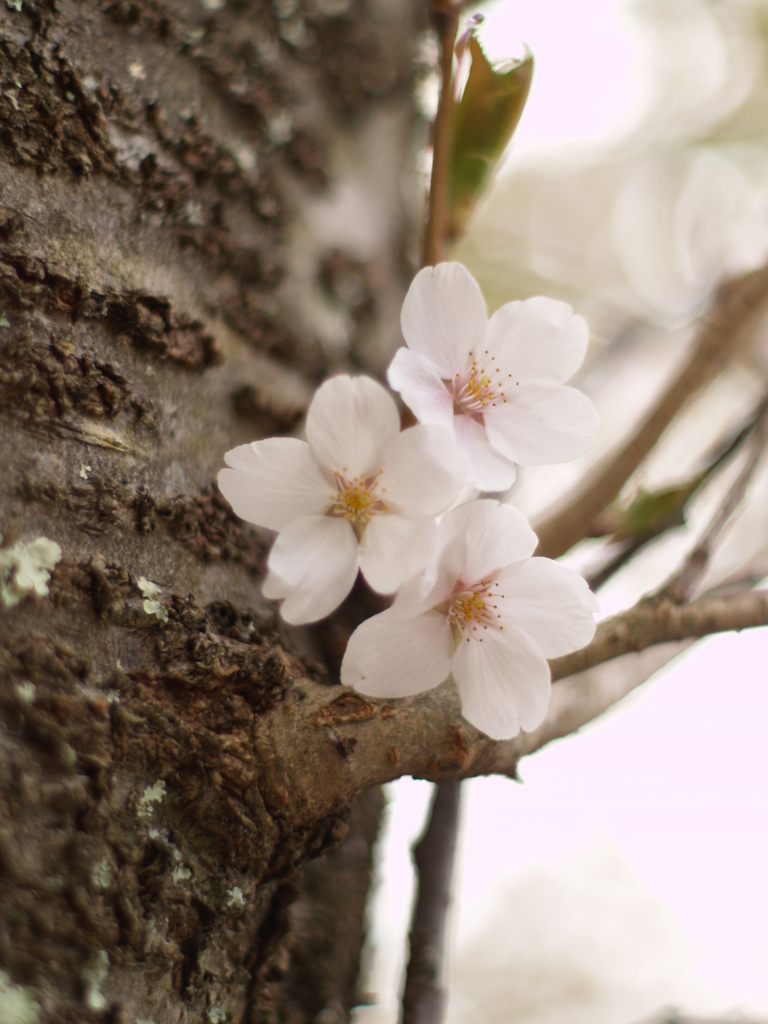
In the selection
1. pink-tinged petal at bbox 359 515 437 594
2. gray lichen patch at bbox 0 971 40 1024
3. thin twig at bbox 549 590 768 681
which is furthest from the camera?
thin twig at bbox 549 590 768 681

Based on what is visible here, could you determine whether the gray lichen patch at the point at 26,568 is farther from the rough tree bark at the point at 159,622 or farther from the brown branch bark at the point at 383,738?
the brown branch bark at the point at 383,738

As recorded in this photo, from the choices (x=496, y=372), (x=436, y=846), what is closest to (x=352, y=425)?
(x=496, y=372)

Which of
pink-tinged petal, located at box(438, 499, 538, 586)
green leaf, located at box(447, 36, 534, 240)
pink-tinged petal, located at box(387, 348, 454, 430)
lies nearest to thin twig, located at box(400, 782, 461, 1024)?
Result: pink-tinged petal, located at box(438, 499, 538, 586)

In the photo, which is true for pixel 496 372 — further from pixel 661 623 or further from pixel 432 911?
pixel 432 911

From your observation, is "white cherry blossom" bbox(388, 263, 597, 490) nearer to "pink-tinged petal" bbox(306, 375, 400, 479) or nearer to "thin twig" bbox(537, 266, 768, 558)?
"pink-tinged petal" bbox(306, 375, 400, 479)

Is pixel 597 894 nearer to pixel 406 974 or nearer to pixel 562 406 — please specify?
pixel 406 974
